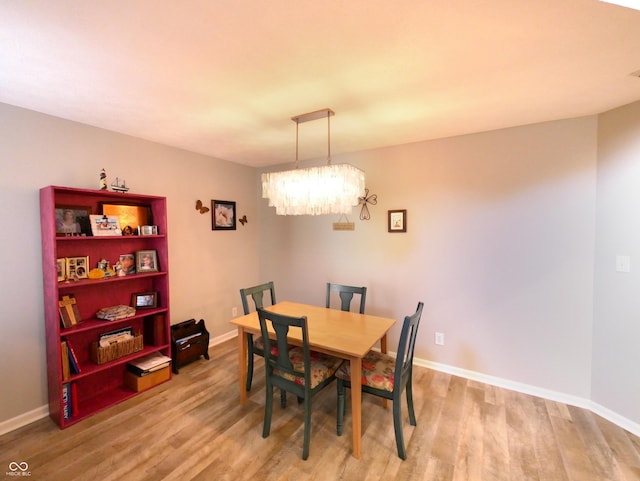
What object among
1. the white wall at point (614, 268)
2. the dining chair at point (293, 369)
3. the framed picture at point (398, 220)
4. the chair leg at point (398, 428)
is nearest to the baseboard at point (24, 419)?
the dining chair at point (293, 369)

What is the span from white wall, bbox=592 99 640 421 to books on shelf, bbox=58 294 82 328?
427 cm

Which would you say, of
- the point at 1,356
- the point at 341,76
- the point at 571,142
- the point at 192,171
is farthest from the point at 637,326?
the point at 1,356

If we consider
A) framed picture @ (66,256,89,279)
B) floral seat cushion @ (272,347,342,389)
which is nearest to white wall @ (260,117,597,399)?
floral seat cushion @ (272,347,342,389)

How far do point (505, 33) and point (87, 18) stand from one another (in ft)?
6.28

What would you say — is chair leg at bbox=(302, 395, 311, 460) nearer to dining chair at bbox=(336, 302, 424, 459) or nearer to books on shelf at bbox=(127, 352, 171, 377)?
dining chair at bbox=(336, 302, 424, 459)

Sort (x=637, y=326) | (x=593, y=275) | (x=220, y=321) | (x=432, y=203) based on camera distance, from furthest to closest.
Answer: (x=220, y=321)
(x=432, y=203)
(x=593, y=275)
(x=637, y=326)

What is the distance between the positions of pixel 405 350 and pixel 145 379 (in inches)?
93.6

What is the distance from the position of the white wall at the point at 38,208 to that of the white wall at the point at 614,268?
386cm

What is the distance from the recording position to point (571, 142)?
7.48 feet

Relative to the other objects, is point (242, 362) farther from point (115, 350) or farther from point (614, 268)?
point (614, 268)

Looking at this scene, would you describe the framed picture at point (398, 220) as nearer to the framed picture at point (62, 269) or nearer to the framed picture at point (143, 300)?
the framed picture at point (143, 300)

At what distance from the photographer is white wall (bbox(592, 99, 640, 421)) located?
6.52 feet

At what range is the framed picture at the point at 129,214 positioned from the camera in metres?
2.47

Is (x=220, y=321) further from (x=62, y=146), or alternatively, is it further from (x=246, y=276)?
(x=62, y=146)
